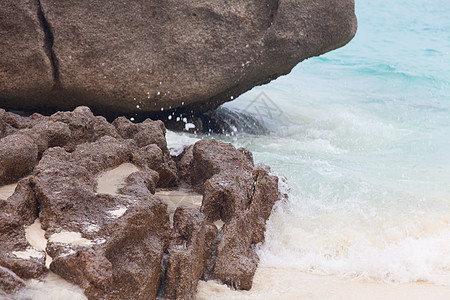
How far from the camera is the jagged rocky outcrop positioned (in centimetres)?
227

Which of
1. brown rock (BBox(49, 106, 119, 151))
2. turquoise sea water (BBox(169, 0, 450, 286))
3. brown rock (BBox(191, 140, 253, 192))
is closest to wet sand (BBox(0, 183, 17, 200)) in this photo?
brown rock (BBox(49, 106, 119, 151))

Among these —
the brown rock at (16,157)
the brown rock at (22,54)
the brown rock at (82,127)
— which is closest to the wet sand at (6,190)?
the brown rock at (16,157)

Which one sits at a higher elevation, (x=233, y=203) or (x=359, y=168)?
(x=233, y=203)

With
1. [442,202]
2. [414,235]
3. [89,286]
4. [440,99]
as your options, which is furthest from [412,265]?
[440,99]

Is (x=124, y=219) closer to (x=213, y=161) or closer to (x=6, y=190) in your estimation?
(x=6, y=190)

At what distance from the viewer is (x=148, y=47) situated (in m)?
5.54

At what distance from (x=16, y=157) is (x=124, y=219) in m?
1.09

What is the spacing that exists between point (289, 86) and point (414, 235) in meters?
7.70

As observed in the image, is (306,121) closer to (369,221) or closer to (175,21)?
(175,21)

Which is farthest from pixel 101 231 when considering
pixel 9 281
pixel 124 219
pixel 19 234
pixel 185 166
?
pixel 185 166

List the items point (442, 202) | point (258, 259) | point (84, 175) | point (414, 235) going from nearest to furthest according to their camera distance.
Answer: point (84, 175)
point (258, 259)
point (414, 235)
point (442, 202)

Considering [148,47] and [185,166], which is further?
[148,47]

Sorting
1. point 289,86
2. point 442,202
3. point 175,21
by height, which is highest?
point 175,21

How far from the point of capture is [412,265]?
10.2 feet
